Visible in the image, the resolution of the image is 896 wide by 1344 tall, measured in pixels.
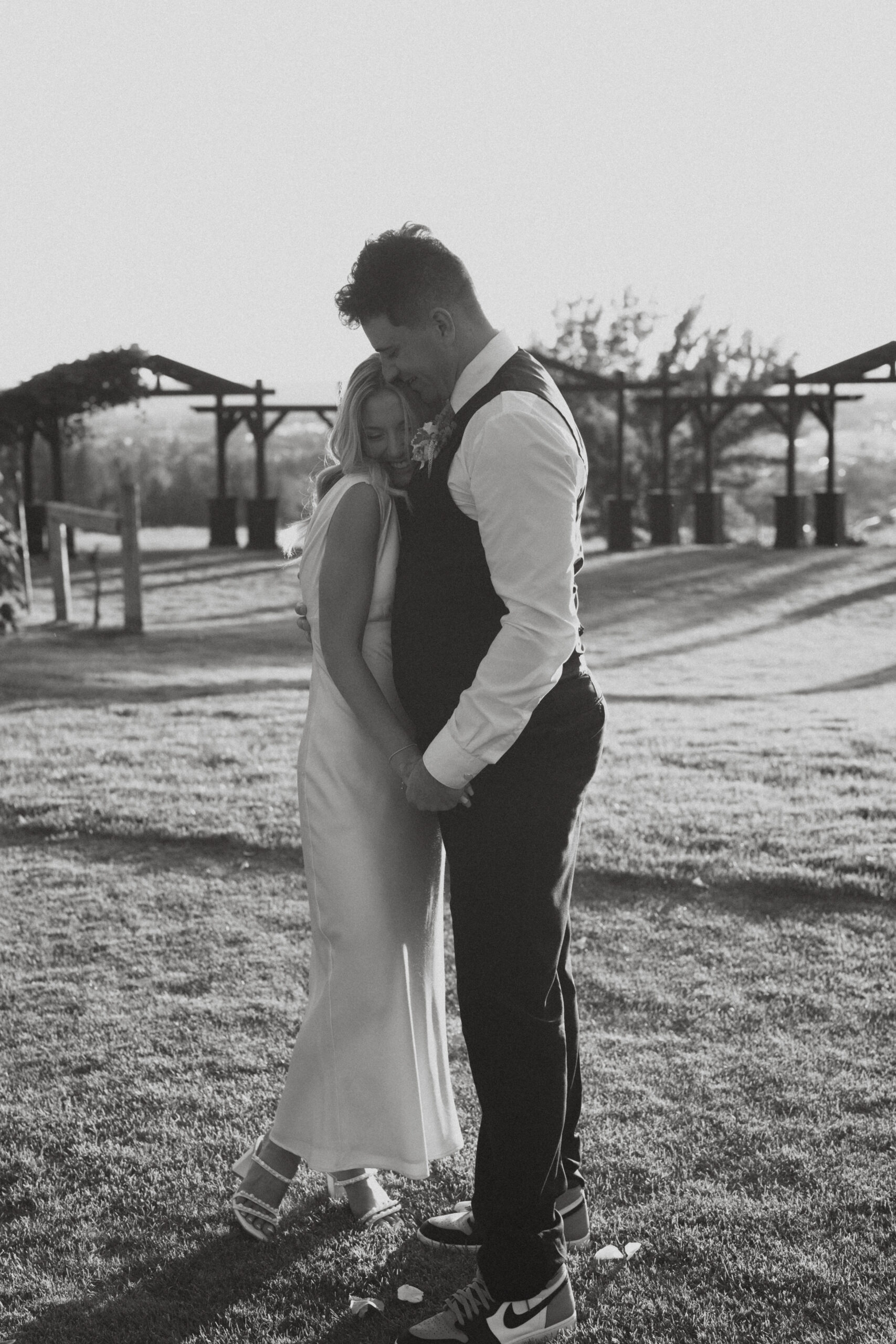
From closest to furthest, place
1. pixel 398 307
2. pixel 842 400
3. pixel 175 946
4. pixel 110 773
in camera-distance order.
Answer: pixel 398 307
pixel 175 946
pixel 110 773
pixel 842 400

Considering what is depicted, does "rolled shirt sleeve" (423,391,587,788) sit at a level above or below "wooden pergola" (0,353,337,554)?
below

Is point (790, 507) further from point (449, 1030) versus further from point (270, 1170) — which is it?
point (270, 1170)

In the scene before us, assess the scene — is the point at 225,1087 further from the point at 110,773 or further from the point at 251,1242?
the point at 110,773

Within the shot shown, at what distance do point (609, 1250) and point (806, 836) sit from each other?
147 inches

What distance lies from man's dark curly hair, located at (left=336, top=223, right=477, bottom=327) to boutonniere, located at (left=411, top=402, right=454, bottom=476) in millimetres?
199

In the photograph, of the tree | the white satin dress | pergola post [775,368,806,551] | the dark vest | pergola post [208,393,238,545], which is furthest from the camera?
the tree

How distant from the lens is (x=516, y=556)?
259 cm

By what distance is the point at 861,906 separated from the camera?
5.68 meters

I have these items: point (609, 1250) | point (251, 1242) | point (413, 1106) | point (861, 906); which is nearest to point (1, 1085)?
point (251, 1242)

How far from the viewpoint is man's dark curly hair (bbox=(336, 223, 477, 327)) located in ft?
8.98

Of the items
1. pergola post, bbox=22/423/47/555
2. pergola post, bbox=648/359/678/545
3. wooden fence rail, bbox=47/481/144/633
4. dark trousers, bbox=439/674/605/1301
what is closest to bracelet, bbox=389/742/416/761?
dark trousers, bbox=439/674/605/1301

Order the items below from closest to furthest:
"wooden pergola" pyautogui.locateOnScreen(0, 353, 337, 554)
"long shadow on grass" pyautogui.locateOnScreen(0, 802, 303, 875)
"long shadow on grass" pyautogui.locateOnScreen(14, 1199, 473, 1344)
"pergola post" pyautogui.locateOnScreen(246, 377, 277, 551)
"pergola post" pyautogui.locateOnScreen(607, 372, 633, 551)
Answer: "long shadow on grass" pyautogui.locateOnScreen(14, 1199, 473, 1344)
"long shadow on grass" pyautogui.locateOnScreen(0, 802, 303, 875)
"wooden pergola" pyautogui.locateOnScreen(0, 353, 337, 554)
"pergola post" pyautogui.locateOnScreen(246, 377, 277, 551)
"pergola post" pyautogui.locateOnScreen(607, 372, 633, 551)

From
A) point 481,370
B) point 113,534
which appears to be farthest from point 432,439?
point 113,534

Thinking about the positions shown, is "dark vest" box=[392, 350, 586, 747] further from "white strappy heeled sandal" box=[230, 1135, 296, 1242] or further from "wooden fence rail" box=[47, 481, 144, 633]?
"wooden fence rail" box=[47, 481, 144, 633]
